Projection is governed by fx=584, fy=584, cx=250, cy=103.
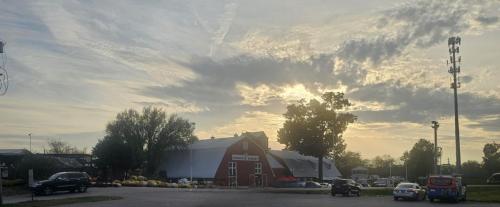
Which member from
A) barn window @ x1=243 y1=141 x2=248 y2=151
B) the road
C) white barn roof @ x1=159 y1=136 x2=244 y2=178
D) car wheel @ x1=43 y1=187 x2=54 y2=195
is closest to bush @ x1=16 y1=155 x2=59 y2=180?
car wheel @ x1=43 y1=187 x2=54 y2=195

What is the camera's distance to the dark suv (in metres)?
45.6

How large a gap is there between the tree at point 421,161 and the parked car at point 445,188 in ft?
296

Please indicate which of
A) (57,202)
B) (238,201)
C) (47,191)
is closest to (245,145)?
(47,191)

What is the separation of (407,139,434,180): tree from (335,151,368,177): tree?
14638mm

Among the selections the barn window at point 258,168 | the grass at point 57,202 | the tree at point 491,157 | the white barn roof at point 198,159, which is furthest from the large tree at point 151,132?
the tree at point 491,157

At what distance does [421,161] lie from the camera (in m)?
129

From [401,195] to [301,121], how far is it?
54381 millimetres

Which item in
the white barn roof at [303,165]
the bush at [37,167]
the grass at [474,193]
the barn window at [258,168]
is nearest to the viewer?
the grass at [474,193]

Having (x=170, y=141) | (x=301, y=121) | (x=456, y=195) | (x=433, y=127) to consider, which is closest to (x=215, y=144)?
(x=170, y=141)

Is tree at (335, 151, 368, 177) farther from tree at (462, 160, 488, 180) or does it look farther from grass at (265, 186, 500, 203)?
grass at (265, 186, 500, 203)

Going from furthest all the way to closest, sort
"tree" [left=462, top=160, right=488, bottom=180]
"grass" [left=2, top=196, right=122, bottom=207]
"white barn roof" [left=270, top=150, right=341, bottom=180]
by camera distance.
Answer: "tree" [left=462, top=160, right=488, bottom=180] → "white barn roof" [left=270, top=150, right=341, bottom=180] → "grass" [left=2, top=196, right=122, bottom=207]

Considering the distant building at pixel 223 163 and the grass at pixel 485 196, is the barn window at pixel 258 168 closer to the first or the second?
the distant building at pixel 223 163

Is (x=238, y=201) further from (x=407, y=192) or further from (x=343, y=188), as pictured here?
(x=343, y=188)

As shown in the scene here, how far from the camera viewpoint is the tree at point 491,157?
413 ft
